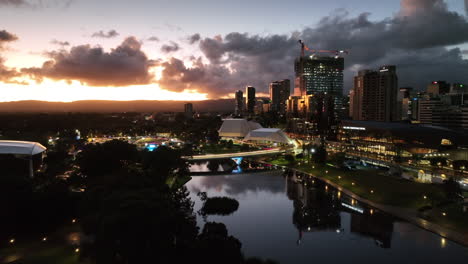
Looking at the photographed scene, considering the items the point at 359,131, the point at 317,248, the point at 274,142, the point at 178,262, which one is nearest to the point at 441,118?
the point at 359,131

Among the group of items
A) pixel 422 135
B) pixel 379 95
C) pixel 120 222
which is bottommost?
pixel 120 222

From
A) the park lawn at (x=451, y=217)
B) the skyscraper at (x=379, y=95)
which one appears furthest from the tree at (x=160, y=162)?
the skyscraper at (x=379, y=95)

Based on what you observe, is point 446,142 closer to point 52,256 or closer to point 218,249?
point 218,249

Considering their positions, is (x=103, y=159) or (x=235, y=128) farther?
(x=235, y=128)

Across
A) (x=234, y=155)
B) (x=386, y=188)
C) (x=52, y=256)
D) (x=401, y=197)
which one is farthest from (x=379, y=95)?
(x=52, y=256)

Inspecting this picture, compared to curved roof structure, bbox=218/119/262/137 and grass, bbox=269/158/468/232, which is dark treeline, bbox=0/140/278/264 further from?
curved roof structure, bbox=218/119/262/137

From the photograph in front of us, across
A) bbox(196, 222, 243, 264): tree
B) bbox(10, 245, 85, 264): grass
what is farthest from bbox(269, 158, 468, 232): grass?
bbox(10, 245, 85, 264): grass

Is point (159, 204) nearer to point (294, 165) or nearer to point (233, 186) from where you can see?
point (233, 186)
